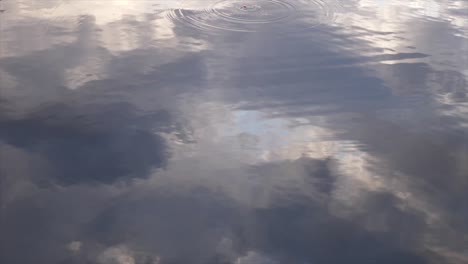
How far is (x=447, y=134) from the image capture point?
165 inches

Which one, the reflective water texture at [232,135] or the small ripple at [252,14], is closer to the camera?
the reflective water texture at [232,135]

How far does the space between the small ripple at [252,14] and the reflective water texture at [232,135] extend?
27mm

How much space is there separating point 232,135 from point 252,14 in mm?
2199

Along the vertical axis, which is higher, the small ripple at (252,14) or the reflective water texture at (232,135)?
the small ripple at (252,14)

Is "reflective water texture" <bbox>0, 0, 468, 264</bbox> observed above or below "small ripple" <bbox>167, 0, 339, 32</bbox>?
below

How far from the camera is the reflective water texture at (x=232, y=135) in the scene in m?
3.35

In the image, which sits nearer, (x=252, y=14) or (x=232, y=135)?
(x=232, y=135)

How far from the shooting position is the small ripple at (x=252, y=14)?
5.74 m

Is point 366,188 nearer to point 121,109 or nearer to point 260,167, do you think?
point 260,167

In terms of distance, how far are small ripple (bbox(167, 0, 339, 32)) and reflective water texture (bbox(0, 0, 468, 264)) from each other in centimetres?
3

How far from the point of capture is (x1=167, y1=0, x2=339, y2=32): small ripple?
18.8 feet

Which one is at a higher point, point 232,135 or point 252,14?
point 252,14

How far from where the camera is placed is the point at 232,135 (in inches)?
164

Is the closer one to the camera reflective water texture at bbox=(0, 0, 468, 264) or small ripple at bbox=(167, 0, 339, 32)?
reflective water texture at bbox=(0, 0, 468, 264)
